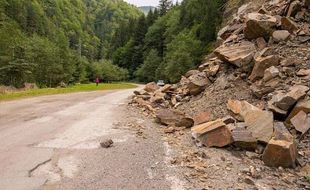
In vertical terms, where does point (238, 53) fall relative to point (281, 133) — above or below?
above

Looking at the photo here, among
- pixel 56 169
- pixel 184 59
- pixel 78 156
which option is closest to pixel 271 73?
pixel 78 156

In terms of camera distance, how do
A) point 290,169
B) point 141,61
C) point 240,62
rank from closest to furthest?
point 290,169, point 240,62, point 141,61

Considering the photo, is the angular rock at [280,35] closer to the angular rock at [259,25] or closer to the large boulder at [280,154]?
the angular rock at [259,25]

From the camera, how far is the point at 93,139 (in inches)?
404

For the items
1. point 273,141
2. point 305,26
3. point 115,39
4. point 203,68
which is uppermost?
point 115,39

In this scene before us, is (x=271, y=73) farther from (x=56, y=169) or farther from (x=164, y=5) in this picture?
(x=164, y=5)

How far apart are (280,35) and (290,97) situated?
12.9ft

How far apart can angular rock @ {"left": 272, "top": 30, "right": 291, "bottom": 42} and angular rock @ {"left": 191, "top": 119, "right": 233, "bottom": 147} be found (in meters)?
5.67

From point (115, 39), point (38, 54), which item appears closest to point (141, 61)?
point (115, 39)

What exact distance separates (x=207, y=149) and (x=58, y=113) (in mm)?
7544

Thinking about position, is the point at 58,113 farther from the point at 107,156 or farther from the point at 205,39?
the point at 205,39

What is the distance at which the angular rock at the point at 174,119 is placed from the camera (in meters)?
12.2

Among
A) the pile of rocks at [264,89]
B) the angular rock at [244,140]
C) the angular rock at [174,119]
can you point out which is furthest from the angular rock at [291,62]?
the angular rock at [244,140]

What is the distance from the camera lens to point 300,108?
10.3 metres
